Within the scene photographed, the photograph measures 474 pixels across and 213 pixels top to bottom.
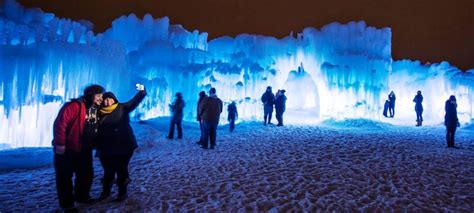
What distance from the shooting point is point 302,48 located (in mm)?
19422

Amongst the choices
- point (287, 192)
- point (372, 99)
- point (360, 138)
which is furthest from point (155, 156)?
point (372, 99)

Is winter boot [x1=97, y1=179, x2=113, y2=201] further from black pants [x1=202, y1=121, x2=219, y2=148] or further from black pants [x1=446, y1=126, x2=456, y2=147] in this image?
black pants [x1=446, y1=126, x2=456, y2=147]

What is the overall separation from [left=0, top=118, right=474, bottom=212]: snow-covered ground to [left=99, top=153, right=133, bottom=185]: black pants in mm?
337

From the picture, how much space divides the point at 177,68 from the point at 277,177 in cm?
1220

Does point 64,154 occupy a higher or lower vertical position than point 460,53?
lower

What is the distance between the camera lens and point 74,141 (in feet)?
13.0

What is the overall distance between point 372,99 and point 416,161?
38.5 ft

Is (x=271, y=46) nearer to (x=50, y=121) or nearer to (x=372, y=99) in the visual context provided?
(x=372, y=99)

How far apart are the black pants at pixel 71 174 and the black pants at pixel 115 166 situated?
0.19 metres

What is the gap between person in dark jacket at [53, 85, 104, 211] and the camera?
385 centimetres

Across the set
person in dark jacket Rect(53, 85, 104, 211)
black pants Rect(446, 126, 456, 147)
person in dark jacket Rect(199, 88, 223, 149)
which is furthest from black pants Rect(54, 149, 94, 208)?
black pants Rect(446, 126, 456, 147)

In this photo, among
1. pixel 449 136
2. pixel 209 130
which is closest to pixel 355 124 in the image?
pixel 449 136

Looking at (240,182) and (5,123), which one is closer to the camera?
(240,182)

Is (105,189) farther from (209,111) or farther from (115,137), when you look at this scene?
(209,111)
